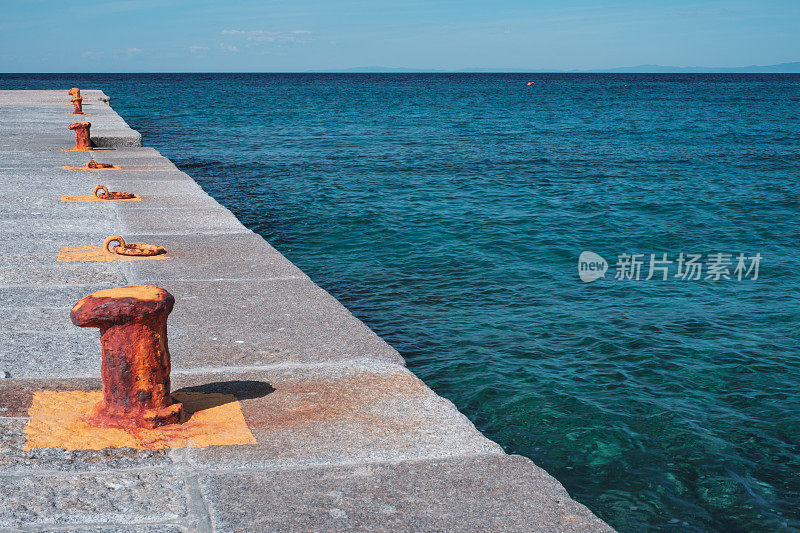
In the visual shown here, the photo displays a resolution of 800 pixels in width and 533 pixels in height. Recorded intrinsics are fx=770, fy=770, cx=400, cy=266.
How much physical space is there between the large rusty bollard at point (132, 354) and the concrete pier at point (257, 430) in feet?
0.64

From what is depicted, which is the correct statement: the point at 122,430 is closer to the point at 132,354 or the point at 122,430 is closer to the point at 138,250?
the point at 132,354

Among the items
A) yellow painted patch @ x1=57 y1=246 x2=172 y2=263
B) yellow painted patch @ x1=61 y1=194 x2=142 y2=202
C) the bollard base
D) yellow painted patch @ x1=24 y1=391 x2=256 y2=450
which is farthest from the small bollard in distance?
the bollard base

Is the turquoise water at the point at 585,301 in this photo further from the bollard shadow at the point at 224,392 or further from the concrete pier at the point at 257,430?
the bollard shadow at the point at 224,392

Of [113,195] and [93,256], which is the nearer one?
[93,256]

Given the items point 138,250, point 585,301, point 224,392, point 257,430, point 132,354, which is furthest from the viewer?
point 585,301

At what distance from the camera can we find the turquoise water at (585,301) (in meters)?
4.65

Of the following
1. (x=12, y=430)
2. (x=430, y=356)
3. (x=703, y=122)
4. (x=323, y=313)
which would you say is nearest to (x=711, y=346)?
(x=430, y=356)

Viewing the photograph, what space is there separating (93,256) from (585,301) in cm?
486

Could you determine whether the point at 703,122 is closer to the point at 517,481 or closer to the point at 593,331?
the point at 593,331

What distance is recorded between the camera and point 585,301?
26.6ft

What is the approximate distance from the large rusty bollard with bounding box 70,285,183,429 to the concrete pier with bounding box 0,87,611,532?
0.19 meters

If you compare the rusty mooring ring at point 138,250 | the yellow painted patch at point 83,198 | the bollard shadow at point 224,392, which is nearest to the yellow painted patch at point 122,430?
the bollard shadow at point 224,392

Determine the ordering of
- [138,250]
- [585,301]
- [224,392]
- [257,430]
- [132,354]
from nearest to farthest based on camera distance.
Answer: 1. [132,354]
2. [257,430]
3. [224,392]
4. [138,250]
5. [585,301]

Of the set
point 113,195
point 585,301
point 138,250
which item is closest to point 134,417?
point 138,250
